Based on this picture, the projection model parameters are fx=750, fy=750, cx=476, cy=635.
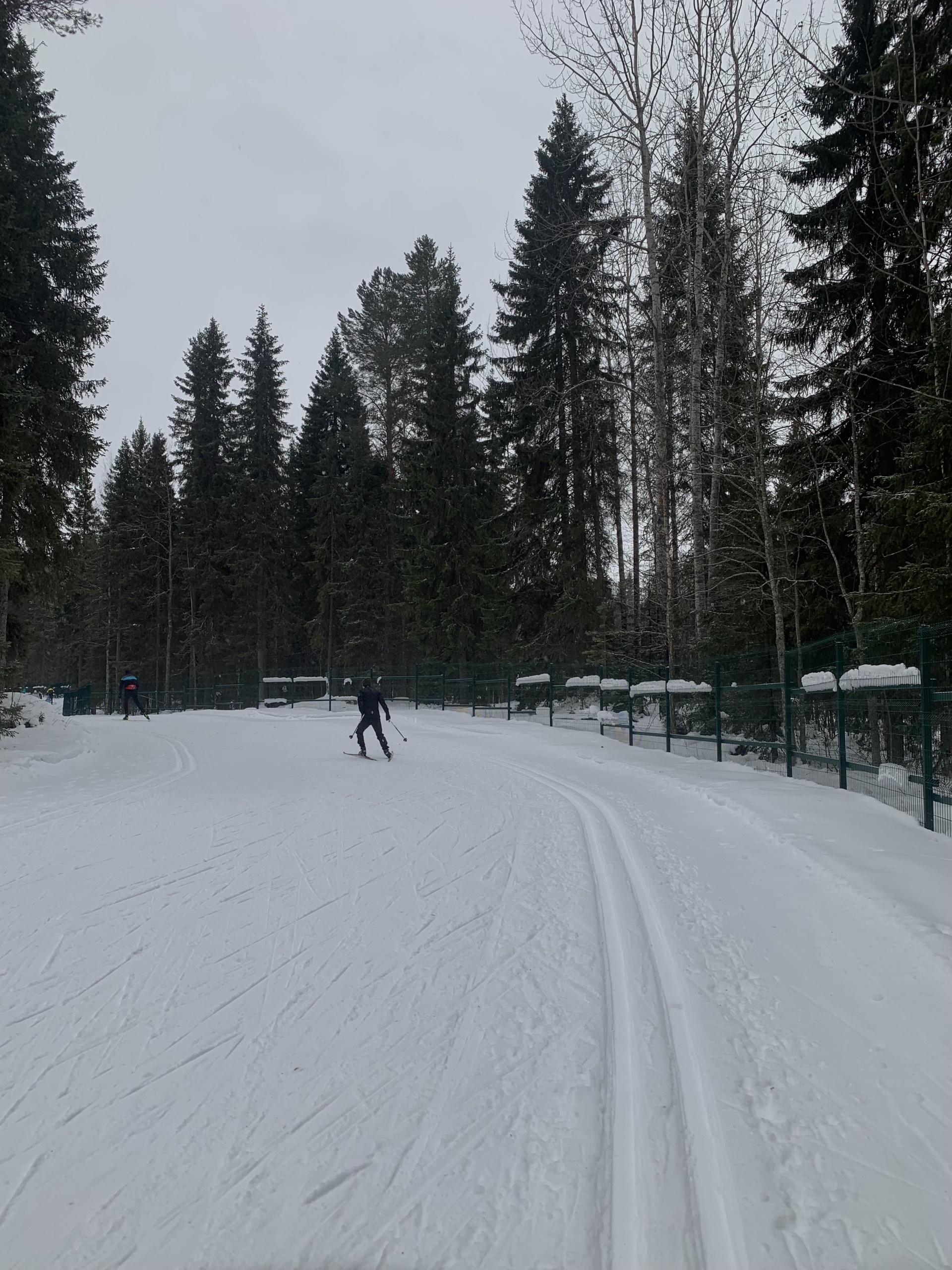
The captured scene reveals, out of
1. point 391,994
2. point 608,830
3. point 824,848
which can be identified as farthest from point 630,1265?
point 608,830

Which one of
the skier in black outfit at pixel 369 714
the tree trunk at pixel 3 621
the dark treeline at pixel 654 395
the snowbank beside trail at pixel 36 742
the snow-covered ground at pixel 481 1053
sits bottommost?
the snow-covered ground at pixel 481 1053

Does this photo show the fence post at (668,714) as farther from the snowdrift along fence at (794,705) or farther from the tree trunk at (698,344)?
the tree trunk at (698,344)

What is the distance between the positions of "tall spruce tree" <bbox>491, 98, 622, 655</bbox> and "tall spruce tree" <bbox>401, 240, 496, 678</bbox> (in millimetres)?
2365

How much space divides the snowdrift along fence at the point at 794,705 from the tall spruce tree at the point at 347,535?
38.8 feet

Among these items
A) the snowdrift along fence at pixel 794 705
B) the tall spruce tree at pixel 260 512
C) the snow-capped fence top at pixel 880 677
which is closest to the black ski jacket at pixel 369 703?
the snowdrift along fence at pixel 794 705

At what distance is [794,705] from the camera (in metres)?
11.4

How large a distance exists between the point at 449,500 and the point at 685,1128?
2997 centimetres

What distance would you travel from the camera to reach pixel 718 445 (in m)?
17.1

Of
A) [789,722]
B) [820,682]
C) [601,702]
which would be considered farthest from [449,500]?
[820,682]

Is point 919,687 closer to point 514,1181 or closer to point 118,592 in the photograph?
point 514,1181

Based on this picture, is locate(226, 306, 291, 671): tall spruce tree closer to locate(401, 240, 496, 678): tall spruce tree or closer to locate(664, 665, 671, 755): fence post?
locate(401, 240, 496, 678): tall spruce tree

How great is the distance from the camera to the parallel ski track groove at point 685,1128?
2193mm

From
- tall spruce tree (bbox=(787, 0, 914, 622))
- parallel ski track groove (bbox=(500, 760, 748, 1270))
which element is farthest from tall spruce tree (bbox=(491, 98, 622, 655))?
parallel ski track groove (bbox=(500, 760, 748, 1270))

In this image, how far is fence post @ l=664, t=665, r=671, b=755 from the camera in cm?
1602
